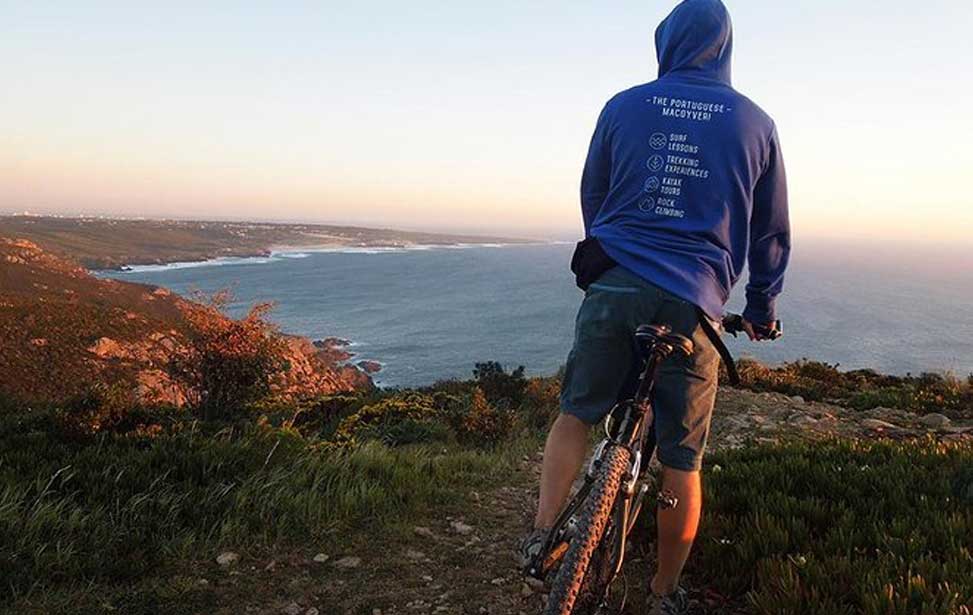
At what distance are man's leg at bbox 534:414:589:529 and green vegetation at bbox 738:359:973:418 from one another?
8981 millimetres

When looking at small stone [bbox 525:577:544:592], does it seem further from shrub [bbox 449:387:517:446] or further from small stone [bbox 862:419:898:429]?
small stone [bbox 862:419:898:429]

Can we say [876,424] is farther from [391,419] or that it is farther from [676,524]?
[676,524]

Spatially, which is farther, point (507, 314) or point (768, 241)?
point (507, 314)

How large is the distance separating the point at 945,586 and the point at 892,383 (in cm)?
1166

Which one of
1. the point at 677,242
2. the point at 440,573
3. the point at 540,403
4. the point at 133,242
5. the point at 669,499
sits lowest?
the point at 540,403

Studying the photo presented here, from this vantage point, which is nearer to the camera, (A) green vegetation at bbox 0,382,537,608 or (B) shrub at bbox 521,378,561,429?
(A) green vegetation at bbox 0,382,537,608

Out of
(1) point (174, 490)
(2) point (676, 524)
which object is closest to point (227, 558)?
(1) point (174, 490)

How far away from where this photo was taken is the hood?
2465 millimetres

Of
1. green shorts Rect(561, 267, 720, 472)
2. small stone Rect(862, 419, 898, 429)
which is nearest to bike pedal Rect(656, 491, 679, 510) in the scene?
green shorts Rect(561, 267, 720, 472)

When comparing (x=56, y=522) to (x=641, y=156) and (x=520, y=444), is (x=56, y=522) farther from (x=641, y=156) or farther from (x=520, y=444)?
(x=520, y=444)

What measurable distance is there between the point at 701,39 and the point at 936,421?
8065 millimetres

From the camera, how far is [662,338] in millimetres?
2105

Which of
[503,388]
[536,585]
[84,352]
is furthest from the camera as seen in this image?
[84,352]

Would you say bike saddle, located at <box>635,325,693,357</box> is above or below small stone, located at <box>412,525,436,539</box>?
above
